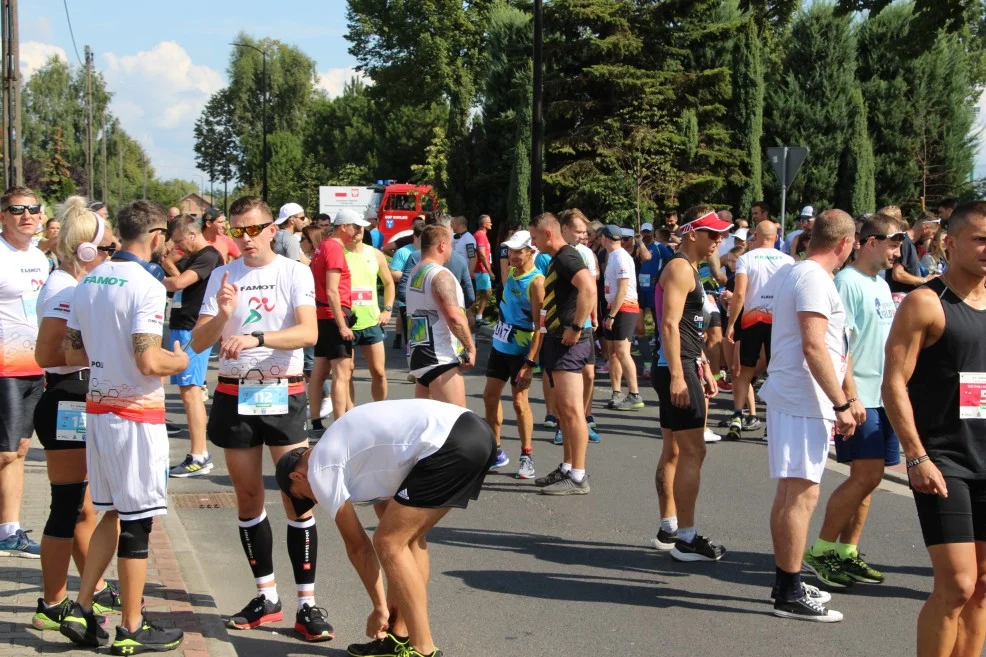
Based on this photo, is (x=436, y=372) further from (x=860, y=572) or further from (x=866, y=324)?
(x=860, y=572)

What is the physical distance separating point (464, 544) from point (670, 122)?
23989 millimetres

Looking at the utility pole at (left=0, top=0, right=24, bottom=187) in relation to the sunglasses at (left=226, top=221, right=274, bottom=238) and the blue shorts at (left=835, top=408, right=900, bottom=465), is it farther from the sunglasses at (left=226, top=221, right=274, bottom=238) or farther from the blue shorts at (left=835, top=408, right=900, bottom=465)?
the blue shorts at (left=835, top=408, right=900, bottom=465)

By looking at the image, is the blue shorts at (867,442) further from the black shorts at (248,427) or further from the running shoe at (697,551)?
the black shorts at (248,427)

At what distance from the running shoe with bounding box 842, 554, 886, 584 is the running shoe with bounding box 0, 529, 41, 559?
4.79 meters

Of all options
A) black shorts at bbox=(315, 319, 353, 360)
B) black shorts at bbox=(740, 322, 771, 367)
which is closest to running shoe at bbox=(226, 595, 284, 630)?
black shorts at bbox=(315, 319, 353, 360)

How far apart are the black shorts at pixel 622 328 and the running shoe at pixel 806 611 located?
6.89 meters

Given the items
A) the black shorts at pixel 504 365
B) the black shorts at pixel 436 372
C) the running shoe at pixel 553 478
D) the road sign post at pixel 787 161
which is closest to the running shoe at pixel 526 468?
the running shoe at pixel 553 478

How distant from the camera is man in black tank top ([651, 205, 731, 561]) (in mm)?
6688

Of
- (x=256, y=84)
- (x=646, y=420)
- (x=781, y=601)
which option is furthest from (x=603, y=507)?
(x=256, y=84)

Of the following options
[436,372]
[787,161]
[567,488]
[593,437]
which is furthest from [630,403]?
[787,161]

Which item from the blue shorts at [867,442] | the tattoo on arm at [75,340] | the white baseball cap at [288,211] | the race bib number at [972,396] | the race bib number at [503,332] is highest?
the white baseball cap at [288,211]

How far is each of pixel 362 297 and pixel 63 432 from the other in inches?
212

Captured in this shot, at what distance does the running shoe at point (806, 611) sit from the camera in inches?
226

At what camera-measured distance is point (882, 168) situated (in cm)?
2934
